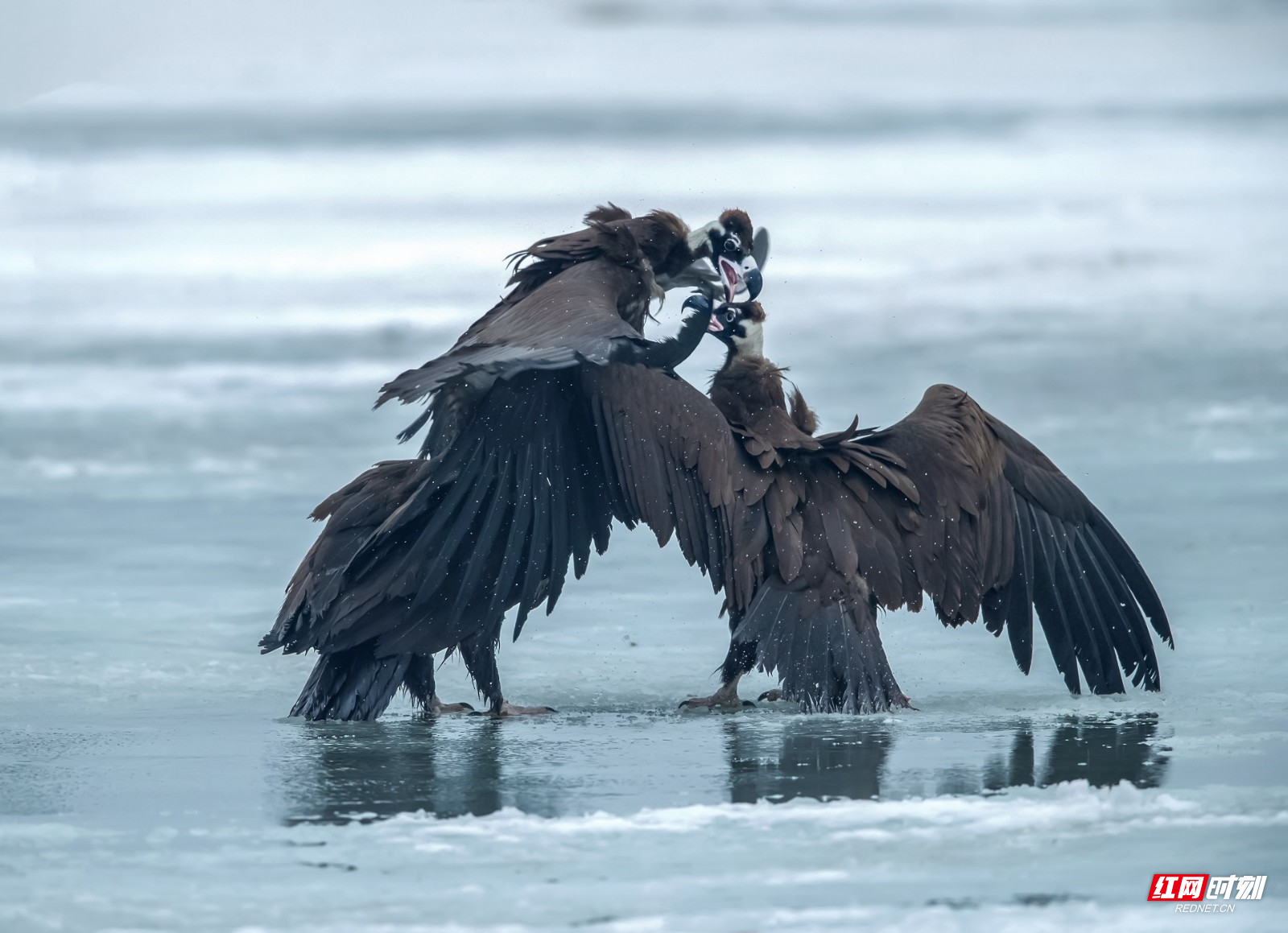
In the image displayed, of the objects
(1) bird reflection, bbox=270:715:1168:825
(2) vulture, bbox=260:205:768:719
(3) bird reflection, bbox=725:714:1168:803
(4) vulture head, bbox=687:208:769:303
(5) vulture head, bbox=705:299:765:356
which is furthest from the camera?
(4) vulture head, bbox=687:208:769:303

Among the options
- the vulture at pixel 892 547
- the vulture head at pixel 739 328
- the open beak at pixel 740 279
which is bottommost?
the vulture at pixel 892 547

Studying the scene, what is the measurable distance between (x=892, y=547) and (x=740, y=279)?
1574 mm

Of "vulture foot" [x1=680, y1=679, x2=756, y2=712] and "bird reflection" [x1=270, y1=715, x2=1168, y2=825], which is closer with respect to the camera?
"bird reflection" [x1=270, y1=715, x2=1168, y2=825]

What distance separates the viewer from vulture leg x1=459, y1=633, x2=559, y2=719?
22.2ft

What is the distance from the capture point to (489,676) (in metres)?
6.82

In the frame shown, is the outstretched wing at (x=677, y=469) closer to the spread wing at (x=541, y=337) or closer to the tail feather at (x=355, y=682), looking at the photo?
the spread wing at (x=541, y=337)

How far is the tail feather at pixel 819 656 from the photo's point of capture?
643 centimetres

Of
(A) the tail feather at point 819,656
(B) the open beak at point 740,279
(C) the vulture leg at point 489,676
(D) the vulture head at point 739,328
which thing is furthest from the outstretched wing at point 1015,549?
(C) the vulture leg at point 489,676

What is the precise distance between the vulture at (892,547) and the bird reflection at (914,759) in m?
0.32

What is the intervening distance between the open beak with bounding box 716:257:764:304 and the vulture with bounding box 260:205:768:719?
84 cm

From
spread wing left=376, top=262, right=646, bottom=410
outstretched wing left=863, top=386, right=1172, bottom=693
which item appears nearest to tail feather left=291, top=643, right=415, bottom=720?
spread wing left=376, top=262, right=646, bottom=410

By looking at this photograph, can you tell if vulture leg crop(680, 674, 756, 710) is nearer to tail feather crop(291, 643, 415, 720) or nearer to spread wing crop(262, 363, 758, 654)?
spread wing crop(262, 363, 758, 654)

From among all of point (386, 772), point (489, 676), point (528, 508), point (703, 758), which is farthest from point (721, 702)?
point (386, 772)

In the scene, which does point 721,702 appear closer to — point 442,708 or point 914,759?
point 442,708
